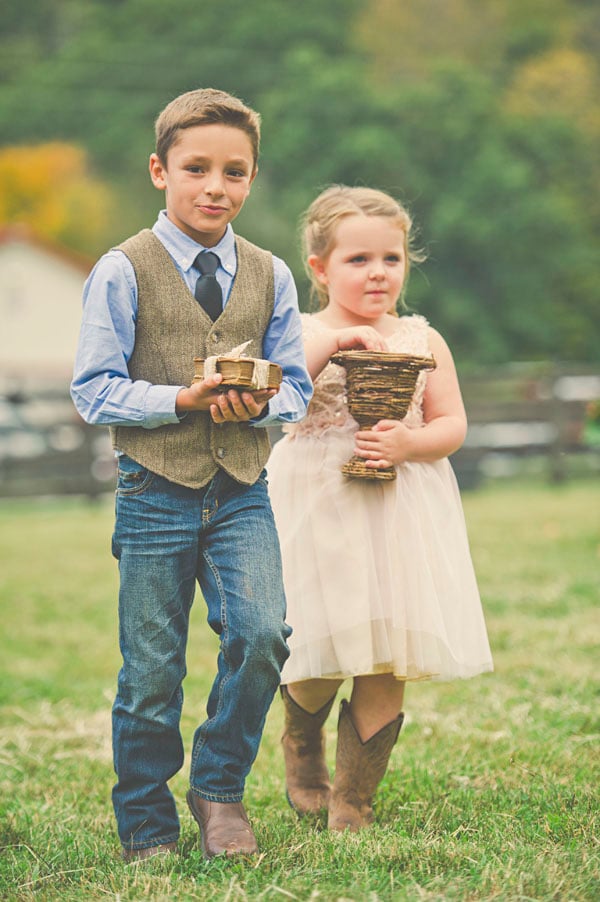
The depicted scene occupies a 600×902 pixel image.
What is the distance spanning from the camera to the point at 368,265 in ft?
12.1

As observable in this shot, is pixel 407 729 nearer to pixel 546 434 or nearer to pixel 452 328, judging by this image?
pixel 546 434

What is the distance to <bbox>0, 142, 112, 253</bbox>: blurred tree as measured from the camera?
48.5 m

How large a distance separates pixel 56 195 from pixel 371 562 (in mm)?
49009

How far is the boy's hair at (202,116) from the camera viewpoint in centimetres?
312

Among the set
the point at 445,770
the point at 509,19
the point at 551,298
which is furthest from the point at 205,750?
the point at 509,19

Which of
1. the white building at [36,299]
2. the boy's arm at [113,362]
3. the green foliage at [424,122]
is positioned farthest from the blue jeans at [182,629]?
the white building at [36,299]

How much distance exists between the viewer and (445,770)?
4031 mm

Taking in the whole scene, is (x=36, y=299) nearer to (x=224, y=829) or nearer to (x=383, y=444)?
(x=383, y=444)

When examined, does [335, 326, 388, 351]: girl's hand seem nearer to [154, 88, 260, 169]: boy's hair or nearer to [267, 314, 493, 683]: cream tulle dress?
[267, 314, 493, 683]: cream tulle dress

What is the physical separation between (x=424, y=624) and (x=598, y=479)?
45.5 ft


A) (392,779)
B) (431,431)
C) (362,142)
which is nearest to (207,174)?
(431,431)

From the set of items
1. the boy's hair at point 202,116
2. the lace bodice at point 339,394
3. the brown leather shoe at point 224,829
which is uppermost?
the boy's hair at point 202,116

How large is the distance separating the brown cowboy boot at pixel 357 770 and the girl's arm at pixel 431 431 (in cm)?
74

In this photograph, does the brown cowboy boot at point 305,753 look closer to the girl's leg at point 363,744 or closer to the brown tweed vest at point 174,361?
the girl's leg at point 363,744
